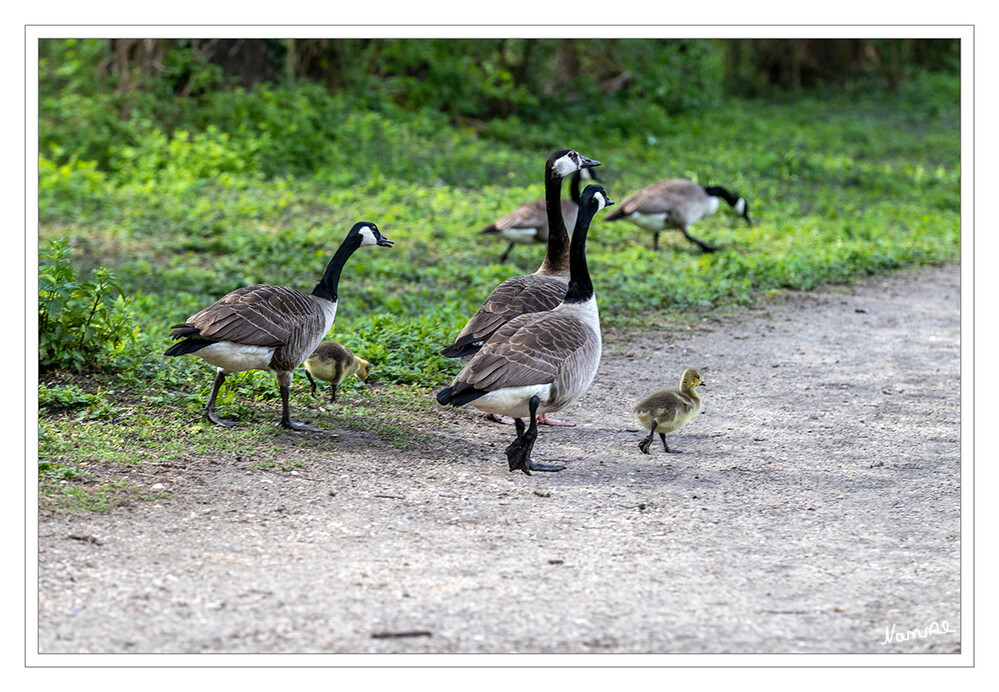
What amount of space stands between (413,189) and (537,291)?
792 centimetres

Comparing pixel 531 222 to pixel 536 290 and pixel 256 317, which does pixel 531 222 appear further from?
Result: pixel 256 317

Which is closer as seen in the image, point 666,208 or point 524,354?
point 524,354

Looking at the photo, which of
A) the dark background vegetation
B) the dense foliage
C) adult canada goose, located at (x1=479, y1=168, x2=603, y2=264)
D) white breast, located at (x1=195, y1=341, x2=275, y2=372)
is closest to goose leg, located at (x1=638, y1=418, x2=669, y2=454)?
the dark background vegetation

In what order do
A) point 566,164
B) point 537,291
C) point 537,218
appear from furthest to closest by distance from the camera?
1. point 537,218
2. point 566,164
3. point 537,291

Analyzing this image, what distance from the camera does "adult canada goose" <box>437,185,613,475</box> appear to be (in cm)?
567

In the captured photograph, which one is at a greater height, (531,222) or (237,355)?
(531,222)

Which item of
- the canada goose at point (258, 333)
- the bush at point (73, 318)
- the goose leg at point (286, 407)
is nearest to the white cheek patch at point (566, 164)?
the canada goose at point (258, 333)

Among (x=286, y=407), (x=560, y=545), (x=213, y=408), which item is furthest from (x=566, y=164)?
(x=560, y=545)

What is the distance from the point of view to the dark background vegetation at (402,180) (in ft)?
25.5

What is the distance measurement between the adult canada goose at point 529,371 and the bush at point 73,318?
2.79 metres

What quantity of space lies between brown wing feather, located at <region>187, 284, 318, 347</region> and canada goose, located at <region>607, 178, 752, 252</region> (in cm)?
667

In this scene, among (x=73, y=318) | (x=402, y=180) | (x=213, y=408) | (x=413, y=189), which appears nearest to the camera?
(x=213, y=408)

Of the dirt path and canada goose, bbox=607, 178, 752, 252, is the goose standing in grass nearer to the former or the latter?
the dirt path

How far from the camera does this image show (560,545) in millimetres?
4957
